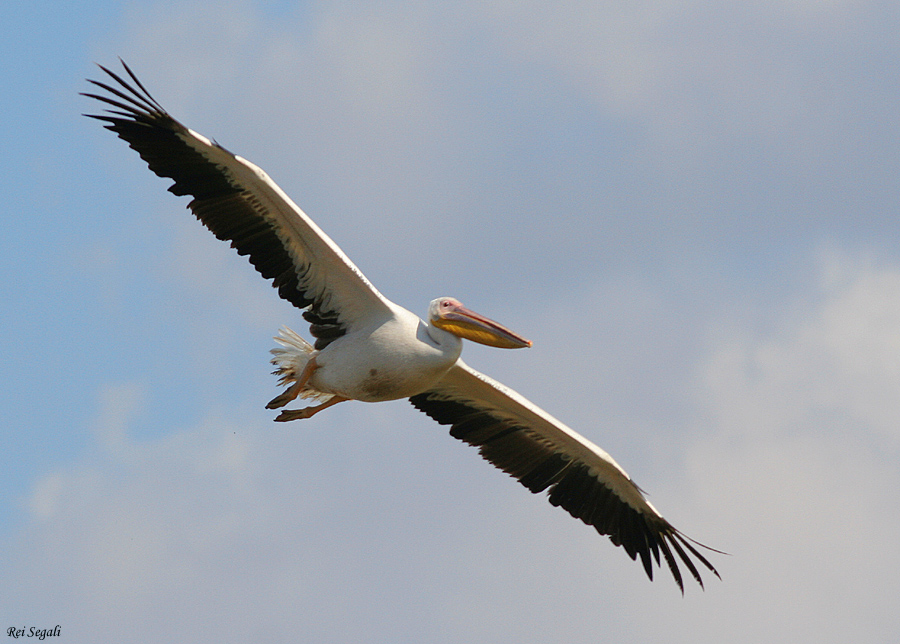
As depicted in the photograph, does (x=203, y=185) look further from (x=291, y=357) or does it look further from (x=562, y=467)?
(x=562, y=467)

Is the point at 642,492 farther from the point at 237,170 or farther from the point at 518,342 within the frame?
the point at 237,170

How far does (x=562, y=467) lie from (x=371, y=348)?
2.76m

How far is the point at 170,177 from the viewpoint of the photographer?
10.6 m

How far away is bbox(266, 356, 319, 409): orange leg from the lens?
37.4 feet

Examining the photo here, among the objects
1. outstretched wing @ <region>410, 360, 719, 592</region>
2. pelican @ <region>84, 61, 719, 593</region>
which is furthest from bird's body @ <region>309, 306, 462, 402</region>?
outstretched wing @ <region>410, 360, 719, 592</region>

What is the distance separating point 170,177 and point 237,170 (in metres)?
0.63

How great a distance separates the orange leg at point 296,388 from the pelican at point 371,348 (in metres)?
0.01

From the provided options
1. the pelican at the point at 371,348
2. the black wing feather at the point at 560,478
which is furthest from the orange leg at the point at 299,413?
the black wing feather at the point at 560,478

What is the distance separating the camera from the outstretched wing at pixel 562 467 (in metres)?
12.5

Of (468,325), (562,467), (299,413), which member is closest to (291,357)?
(299,413)

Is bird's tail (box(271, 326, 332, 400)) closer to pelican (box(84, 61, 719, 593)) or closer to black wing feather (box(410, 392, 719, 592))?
pelican (box(84, 61, 719, 593))

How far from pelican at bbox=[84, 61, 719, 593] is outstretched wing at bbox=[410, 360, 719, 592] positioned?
12 mm

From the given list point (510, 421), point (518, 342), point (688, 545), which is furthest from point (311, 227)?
point (688, 545)

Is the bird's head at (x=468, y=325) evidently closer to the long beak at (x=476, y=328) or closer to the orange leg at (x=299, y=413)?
the long beak at (x=476, y=328)
